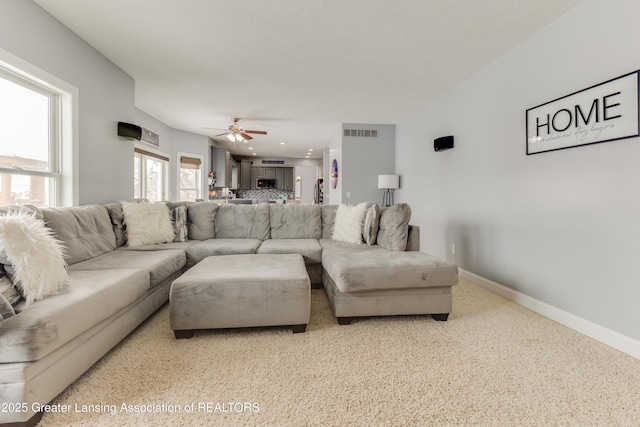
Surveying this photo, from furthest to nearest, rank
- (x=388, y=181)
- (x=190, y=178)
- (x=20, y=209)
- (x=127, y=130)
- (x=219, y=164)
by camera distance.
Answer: (x=219, y=164) < (x=190, y=178) < (x=388, y=181) < (x=127, y=130) < (x=20, y=209)

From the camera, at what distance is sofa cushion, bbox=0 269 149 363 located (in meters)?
1.14

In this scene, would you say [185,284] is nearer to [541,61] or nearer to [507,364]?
[507,364]

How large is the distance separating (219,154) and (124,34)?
4.91 meters

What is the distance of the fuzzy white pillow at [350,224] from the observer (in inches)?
123

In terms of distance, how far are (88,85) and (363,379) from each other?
3732 millimetres

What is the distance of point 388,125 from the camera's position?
228 inches

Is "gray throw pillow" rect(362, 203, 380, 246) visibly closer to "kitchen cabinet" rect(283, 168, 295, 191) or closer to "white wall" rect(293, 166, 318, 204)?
"white wall" rect(293, 166, 318, 204)

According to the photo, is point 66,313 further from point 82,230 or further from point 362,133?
point 362,133

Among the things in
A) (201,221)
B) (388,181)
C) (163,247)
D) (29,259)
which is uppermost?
(388,181)

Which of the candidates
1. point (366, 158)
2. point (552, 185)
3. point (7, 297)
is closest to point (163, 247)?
point (7, 297)

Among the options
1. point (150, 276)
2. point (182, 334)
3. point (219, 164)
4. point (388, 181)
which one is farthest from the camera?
point (219, 164)

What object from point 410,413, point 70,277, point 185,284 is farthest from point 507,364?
point 70,277

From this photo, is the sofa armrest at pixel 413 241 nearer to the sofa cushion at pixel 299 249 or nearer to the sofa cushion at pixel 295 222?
the sofa cushion at pixel 299 249

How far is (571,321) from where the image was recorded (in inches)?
84.8
